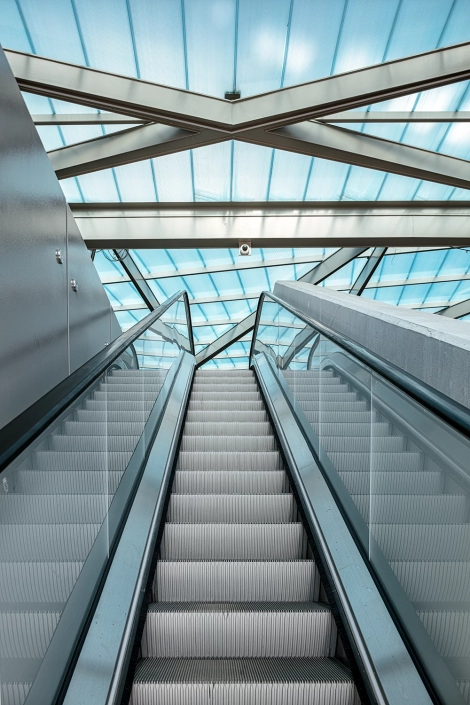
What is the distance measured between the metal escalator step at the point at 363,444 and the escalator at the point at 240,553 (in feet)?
0.05

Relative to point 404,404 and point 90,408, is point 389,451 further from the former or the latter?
point 90,408

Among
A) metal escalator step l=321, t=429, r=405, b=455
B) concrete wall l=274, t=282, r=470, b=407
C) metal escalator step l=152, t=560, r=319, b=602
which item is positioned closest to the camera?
metal escalator step l=321, t=429, r=405, b=455

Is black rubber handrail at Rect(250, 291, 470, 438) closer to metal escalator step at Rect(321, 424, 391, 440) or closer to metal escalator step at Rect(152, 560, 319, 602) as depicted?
metal escalator step at Rect(321, 424, 391, 440)

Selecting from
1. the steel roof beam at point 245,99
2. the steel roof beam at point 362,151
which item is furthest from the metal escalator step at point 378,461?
the steel roof beam at point 362,151

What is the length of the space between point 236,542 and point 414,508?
1699 millimetres

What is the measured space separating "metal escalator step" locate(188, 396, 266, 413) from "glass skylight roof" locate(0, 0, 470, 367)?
16.6ft

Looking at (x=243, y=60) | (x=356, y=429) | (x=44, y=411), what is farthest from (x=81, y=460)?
(x=243, y=60)

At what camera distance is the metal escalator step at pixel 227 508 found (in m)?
4.47

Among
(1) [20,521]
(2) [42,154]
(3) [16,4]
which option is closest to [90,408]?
(1) [20,521]

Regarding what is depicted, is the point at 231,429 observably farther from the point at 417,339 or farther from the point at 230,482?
the point at 417,339

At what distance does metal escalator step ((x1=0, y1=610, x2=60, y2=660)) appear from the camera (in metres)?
1.93

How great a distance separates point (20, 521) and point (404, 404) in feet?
4.89

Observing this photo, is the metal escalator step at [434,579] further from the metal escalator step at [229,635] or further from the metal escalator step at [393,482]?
the metal escalator step at [229,635]

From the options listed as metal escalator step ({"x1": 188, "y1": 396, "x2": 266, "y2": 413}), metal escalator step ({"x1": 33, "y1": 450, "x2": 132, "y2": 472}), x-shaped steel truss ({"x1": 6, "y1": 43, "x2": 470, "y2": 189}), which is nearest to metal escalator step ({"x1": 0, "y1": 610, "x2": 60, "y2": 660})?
metal escalator step ({"x1": 33, "y1": 450, "x2": 132, "y2": 472})
